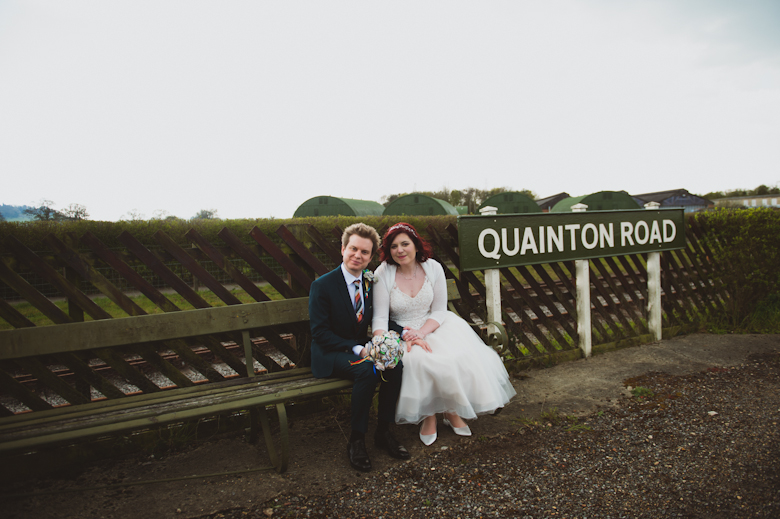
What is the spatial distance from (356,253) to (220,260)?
46.7 inches

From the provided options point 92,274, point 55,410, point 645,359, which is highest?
point 92,274

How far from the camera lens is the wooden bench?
247 cm

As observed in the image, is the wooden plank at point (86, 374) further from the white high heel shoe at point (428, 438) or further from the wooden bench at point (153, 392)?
the white high heel shoe at point (428, 438)

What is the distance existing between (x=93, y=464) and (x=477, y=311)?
3526 millimetres

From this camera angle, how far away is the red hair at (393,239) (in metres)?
3.48

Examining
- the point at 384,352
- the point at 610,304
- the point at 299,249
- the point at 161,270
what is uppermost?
the point at 299,249

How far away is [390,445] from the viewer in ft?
9.97

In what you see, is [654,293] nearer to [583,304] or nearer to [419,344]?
[583,304]

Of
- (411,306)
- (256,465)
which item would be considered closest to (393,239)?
(411,306)

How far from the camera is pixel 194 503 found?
254 centimetres

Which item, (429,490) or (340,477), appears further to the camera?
(340,477)

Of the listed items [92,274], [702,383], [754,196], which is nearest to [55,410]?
[92,274]

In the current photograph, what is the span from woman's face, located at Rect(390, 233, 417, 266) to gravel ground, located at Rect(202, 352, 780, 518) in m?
1.49

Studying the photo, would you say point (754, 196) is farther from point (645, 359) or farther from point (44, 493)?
point (44, 493)
